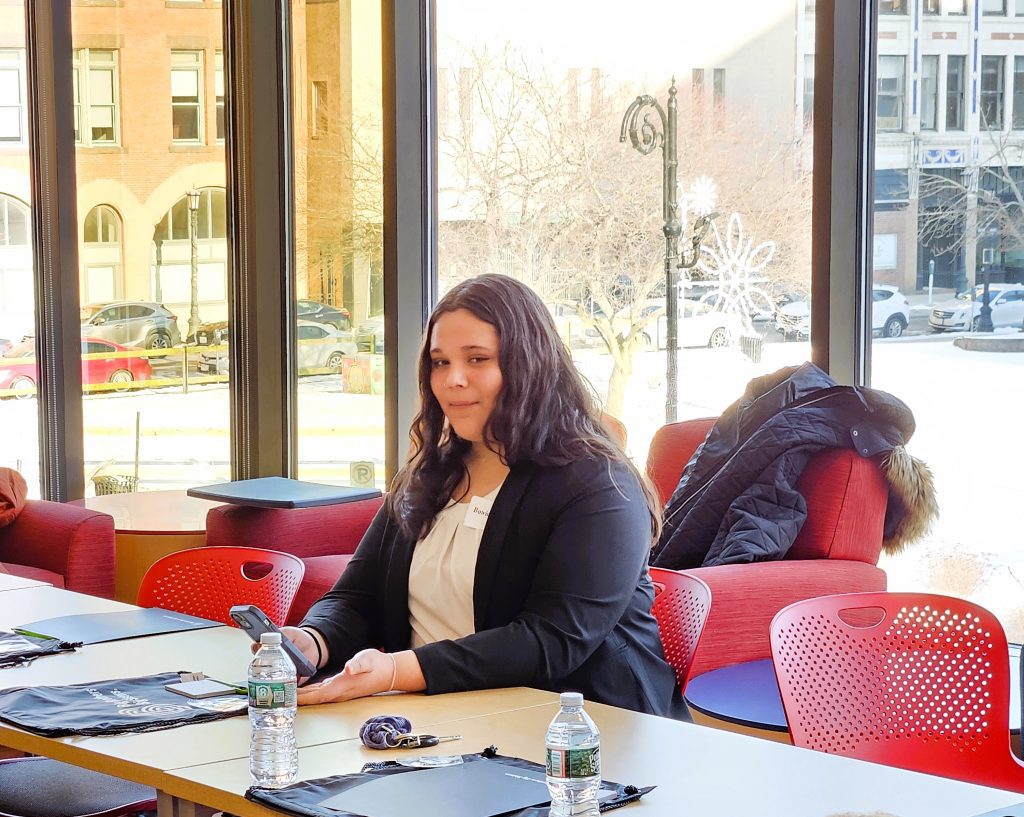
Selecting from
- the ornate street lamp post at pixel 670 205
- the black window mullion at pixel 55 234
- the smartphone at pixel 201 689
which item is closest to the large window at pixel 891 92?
the ornate street lamp post at pixel 670 205

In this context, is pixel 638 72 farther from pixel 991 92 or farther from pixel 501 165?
pixel 991 92

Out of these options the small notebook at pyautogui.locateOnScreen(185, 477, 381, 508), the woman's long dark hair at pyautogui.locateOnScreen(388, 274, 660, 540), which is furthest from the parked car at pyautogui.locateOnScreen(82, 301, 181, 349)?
the woman's long dark hair at pyautogui.locateOnScreen(388, 274, 660, 540)

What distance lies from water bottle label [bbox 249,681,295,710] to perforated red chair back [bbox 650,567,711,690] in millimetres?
910

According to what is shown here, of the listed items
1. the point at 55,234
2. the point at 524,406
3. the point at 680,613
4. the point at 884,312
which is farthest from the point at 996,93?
the point at 55,234

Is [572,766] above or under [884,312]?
under

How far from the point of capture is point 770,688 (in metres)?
3.26

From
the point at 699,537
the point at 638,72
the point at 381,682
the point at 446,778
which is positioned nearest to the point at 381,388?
the point at 638,72

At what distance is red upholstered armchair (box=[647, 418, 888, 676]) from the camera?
3.42 meters

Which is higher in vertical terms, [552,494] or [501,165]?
[501,165]

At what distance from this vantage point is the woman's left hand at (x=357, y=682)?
211 cm

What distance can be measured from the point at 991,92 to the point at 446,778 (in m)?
2.90

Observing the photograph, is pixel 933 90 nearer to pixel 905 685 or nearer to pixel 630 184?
pixel 630 184

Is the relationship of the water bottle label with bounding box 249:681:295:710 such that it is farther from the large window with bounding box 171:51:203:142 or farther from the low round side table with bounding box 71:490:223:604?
the large window with bounding box 171:51:203:142

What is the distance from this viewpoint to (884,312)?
13.6 feet
